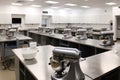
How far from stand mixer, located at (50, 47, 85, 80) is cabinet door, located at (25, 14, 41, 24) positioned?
10.6 metres

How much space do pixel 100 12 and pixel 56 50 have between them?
12419 mm

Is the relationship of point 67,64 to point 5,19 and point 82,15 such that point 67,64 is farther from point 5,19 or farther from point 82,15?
point 82,15

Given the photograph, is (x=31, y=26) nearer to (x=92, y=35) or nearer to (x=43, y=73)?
(x=92, y=35)

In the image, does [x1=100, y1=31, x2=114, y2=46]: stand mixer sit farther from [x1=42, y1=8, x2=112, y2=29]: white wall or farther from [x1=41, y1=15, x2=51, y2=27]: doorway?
[x1=41, y1=15, x2=51, y2=27]: doorway

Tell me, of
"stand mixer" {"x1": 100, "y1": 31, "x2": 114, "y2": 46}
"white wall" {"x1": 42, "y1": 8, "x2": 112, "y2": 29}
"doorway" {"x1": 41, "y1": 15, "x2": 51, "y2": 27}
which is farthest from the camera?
"doorway" {"x1": 41, "y1": 15, "x2": 51, "y2": 27}

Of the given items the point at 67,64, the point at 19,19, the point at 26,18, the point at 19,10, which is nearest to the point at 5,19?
the point at 19,19

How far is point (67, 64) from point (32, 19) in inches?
423

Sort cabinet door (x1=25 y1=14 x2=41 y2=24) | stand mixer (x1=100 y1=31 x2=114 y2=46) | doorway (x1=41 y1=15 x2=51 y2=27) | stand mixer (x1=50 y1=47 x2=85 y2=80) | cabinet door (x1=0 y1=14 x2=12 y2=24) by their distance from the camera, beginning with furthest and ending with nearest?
doorway (x1=41 y1=15 x2=51 y2=27)
cabinet door (x1=25 y1=14 x2=41 y2=24)
cabinet door (x1=0 y1=14 x2=12 y2=24)
stand mixer (x1=100 y1=31 x2=114 y2=46)
stand mixer (x1=50 y1=47 x2=85 y2=80)

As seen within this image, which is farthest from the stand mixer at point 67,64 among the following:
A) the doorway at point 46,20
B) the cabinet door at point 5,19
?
the doorway at point 46,20

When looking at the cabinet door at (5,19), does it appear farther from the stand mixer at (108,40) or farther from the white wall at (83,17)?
the stand mixer at (108,40)

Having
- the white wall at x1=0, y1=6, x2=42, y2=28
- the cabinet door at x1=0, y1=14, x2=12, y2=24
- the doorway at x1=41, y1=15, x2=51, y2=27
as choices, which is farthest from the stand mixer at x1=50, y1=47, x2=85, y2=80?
the doorway at x1=41, y1=15, x2=51, y2=27

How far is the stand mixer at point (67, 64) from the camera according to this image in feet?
4.05

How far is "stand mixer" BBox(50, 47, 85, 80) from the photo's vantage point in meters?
1.23

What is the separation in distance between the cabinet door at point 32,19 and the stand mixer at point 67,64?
1060 cm
